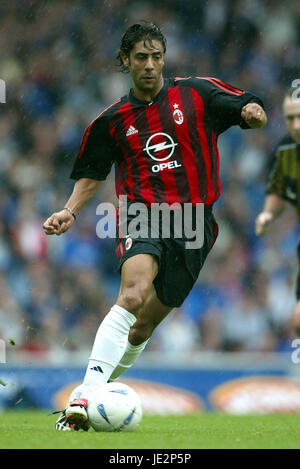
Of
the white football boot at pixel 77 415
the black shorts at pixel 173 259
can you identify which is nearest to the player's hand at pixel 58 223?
the black shorts at pixel 173 259

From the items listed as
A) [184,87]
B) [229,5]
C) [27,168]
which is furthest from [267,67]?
[184,87]

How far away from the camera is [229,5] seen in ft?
43.8

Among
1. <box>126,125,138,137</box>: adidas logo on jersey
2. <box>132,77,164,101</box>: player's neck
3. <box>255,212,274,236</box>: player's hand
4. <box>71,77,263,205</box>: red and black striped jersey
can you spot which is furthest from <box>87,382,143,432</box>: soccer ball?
<box>255,212,274,236</box>: player's hand

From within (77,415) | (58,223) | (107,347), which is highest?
(58,223)

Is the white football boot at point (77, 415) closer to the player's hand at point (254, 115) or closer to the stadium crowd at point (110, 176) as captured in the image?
the player's hand at point (254, 115)

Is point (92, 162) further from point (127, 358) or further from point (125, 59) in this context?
point (127, 358)

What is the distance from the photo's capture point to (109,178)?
39.5ft

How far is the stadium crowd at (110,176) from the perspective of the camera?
1057cm

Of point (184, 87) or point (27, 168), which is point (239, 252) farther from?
point (184, 87)

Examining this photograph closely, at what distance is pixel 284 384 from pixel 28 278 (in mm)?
3717

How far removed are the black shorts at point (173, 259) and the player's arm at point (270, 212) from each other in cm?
Result: 112

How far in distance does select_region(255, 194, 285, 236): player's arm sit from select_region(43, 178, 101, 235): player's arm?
153cm

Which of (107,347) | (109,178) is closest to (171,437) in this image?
(107,347)

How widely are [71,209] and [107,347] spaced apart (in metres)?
0.95
